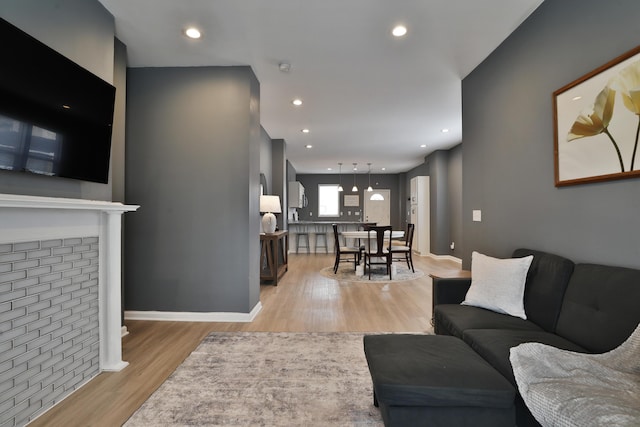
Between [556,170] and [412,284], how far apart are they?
10.4 feet

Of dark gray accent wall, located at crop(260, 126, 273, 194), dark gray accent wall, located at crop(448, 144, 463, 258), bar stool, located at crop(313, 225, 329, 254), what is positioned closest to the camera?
dark gray accent wall, located at crop(260, 126, 273, 194)

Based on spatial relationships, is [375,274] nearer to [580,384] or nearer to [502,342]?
[502,342]

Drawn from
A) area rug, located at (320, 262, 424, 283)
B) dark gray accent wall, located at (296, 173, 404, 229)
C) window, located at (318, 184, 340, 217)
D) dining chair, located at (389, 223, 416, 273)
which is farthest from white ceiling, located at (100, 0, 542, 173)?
window, located at (318, 184, 340, 217)

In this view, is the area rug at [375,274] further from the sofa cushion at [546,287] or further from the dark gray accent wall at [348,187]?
the dark gray accent wall at [348,187]

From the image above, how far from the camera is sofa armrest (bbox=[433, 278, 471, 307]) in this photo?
2547 mm

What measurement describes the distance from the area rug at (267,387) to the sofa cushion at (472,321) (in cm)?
67

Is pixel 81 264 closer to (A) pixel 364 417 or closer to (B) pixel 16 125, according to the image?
(B) pixel 16 125

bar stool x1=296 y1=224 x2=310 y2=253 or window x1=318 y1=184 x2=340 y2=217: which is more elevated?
window x1=318 y1=184 x2=340 y2=217

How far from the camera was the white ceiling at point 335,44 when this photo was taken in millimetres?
2336

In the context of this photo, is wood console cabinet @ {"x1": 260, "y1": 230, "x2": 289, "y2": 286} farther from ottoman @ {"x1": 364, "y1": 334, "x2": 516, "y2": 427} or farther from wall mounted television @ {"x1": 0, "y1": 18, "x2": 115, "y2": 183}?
ottoman @ {"x1": 364, "y1": 334, "x2": 516, "y2": 427}

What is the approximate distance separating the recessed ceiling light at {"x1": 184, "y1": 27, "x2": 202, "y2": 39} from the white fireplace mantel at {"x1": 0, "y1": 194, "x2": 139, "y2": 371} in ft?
5.29

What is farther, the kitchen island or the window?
the window

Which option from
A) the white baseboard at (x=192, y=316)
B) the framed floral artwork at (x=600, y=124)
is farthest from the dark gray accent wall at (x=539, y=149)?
the white baseboard at (x=192, y=316)

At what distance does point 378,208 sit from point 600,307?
10.2 metres
